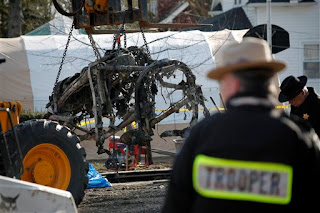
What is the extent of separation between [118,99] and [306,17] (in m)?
16.9

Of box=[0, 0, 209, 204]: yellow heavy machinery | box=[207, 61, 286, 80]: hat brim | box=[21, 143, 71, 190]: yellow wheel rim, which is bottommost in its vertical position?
box=[21, 143, 71, 190]: yellow wheel rim

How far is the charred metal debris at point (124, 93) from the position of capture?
11.3 m

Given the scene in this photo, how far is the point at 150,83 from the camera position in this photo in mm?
11305

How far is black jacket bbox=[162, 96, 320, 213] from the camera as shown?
3.50 m

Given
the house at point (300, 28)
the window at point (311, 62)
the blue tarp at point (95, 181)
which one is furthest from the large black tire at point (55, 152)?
the window at point (311, 62)

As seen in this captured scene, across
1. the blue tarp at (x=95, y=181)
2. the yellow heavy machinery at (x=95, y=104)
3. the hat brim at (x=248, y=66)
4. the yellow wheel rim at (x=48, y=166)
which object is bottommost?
the blue tarp at (x=95, y=181)

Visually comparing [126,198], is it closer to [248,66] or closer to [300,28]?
[248,66]

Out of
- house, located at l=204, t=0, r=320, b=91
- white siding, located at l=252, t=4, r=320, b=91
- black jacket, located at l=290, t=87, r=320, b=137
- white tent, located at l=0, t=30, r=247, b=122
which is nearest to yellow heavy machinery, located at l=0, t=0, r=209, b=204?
black jacket, located at l=290, t=87, r=320, b=137

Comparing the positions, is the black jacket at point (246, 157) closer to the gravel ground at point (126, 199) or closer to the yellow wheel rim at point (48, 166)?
the gravel ground at point (126, 199)

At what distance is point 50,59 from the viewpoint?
2212 cm

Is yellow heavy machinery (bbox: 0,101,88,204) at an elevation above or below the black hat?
below

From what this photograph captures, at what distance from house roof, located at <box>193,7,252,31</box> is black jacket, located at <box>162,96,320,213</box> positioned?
953 inches

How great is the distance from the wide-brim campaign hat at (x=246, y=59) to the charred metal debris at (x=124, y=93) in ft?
24.7

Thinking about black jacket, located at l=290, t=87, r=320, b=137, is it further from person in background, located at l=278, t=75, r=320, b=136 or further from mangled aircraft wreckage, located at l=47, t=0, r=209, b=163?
mangled aircraft wreckage, located at l=47, t=0, r=209, b=163
